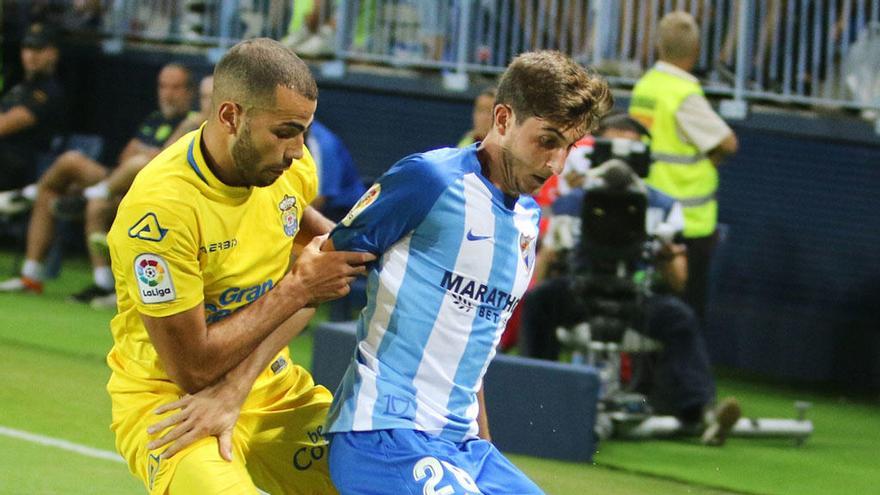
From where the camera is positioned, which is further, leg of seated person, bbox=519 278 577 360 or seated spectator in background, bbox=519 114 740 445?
leg of seated person, bbox=519 278 577 360

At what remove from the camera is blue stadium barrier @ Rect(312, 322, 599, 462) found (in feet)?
24.3

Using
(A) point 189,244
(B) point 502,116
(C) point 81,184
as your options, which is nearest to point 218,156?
(A) point 189,244

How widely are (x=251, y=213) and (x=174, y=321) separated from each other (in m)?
0.40

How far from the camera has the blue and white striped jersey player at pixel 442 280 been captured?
3666mm

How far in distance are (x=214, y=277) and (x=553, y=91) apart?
1.00 metres

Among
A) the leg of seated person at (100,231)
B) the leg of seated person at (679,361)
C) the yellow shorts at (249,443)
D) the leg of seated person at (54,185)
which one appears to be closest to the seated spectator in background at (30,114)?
the leg of seated person at (54,185)

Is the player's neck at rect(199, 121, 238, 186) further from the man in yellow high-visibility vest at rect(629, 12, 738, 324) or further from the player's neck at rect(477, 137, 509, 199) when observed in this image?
the man in yellow high-visibility vest at rect(629, 12, 738, 324)

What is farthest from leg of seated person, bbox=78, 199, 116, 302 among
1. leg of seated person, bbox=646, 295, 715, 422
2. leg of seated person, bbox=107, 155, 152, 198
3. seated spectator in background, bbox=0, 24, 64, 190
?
leg of seated person, bbox=646, 295, 715, 422

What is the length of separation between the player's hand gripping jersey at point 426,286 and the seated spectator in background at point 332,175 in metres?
6.70

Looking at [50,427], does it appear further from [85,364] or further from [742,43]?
[742,43]

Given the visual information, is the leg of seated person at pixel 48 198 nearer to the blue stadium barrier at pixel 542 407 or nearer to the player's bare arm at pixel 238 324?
the blue stadium barrier at pixel 542 407

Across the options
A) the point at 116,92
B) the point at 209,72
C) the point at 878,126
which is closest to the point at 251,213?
the point at 878,126

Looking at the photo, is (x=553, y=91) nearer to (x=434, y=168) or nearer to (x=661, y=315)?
(x=434, y=168)

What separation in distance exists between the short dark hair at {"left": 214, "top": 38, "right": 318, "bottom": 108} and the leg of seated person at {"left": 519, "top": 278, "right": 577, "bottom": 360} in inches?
193
